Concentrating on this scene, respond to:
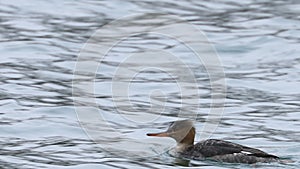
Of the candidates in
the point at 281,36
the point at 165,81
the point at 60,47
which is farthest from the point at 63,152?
the point at 281,36

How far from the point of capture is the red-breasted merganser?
1033 centimetres

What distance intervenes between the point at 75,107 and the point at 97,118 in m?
0.48

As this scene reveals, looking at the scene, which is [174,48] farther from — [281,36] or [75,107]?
[75,107]

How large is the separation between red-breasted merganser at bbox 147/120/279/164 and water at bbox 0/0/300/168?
0.34 ft

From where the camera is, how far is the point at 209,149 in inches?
419

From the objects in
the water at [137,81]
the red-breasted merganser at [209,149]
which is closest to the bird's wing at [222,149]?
the red-breasted merganser at [209,149]

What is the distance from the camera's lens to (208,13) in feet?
60.4

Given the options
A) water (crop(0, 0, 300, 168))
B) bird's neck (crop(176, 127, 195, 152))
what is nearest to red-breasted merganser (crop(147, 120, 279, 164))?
bird's neck (crop(176, 127, 195, 152))

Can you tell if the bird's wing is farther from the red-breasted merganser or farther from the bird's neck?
the bird's neck

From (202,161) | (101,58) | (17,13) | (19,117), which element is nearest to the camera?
(202,161)

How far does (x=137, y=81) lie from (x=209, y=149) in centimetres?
420

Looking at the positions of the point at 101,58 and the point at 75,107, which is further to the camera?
the point at 101,58

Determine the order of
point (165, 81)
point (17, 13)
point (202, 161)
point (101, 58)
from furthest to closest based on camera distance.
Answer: point (17, 13) < point (101, 58) < point (165, 81) < point (202, 161)

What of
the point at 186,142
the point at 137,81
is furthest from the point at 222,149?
the point at 137,81
